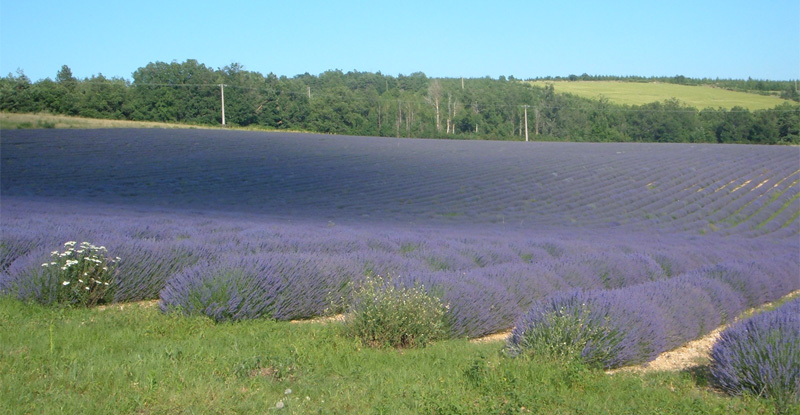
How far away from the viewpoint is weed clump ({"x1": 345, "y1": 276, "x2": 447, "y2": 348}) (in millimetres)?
5555

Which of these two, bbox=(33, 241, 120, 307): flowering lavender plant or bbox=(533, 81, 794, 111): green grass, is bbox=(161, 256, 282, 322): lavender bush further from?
bbox=(533, 81, 794, 111): green grass

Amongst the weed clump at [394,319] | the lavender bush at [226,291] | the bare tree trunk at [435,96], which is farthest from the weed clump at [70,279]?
the bare tree trunk at [435,96]

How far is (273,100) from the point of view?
63.8 meters

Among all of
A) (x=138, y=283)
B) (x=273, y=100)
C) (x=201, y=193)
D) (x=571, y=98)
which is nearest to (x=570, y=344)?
(x=138, y=283)

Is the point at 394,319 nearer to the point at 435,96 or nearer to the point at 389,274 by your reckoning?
the point at 389,274

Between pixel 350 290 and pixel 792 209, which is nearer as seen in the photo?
pixel 350 290

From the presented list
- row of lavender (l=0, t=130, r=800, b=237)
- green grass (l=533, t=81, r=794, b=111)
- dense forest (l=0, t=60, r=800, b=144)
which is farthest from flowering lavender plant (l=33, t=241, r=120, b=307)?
green grass (l=533, t=81, r=794, b=111)

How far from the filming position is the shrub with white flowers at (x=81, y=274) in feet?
22.1

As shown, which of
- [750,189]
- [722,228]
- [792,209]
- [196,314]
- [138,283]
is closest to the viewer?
[196,314]

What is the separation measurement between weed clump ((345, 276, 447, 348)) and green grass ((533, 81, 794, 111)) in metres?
70.4

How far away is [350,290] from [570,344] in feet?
10.1

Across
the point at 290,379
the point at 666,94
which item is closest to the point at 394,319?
A: the point at 290,379

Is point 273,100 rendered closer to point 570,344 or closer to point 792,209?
point 792,209

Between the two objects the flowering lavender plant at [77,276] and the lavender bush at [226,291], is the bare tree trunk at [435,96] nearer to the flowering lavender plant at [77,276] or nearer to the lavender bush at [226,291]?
the flowering lavender plant at [77,276]
